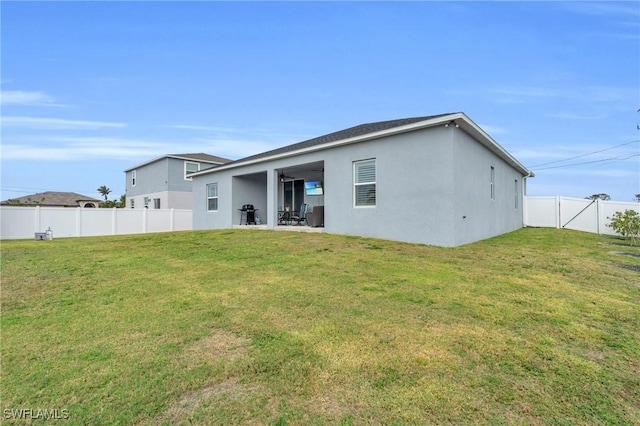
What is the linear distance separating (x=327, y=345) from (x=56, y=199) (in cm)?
4854

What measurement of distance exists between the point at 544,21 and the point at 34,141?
2915 cm

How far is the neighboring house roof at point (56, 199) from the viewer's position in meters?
37.0

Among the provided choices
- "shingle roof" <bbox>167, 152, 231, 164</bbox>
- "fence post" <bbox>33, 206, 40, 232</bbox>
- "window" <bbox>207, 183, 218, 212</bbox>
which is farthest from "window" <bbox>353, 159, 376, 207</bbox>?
"shingle roof" <bbox>167, 152, 231, 164</bbox>

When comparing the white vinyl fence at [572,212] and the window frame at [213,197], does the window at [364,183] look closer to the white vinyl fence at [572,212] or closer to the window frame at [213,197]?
the window frame at [213,197]

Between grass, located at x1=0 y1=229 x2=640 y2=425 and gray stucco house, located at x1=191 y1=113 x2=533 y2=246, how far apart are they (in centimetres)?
273

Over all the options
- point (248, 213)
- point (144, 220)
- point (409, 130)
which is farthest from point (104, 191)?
point (409, 130)

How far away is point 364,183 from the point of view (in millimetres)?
10422

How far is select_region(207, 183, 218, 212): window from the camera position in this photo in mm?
17266

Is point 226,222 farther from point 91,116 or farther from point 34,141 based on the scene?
point 34,141

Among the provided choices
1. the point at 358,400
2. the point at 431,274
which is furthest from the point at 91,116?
the point at 358,400

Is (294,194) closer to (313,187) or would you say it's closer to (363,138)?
(313,187)

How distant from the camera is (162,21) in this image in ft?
36.6

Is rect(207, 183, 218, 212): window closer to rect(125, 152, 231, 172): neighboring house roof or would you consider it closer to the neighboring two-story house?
the neighboring two-story house

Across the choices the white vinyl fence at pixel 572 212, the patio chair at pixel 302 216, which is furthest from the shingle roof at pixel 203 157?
the white vinyl fence at pixel 572 212
